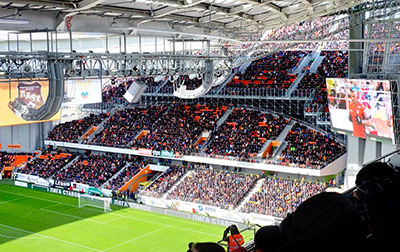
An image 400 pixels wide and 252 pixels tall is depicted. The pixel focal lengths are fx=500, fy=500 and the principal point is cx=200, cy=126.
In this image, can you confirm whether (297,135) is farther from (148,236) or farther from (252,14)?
(252,14)

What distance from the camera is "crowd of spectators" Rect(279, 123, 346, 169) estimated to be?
30328 mm

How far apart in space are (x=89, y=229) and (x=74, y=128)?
60.6 feet

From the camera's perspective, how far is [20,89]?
52.2 feet

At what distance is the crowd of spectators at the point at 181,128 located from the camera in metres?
36.7

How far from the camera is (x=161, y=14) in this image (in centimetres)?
1656

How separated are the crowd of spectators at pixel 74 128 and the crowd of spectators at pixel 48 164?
1.39 meters

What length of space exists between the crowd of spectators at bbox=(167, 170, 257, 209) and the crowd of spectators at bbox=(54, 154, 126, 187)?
6896mm

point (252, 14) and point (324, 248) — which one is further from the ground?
point (252, 14)

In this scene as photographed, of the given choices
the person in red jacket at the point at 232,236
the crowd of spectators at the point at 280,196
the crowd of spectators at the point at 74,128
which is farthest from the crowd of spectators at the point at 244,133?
the person in red jacket at the point at 232,236

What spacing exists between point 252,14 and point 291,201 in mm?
12357

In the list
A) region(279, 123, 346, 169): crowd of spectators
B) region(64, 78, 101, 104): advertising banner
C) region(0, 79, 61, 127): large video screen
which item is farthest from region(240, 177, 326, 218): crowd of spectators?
region(0, 79, 61, 127): large video screen

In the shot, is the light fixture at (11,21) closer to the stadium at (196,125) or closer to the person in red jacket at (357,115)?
the stadium at (196,125)

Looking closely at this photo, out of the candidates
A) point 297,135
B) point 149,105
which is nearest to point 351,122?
point 297,135

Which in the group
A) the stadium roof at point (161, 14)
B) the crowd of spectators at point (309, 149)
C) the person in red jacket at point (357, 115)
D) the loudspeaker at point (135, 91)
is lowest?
the crowd of spectators at point (309, 149)
